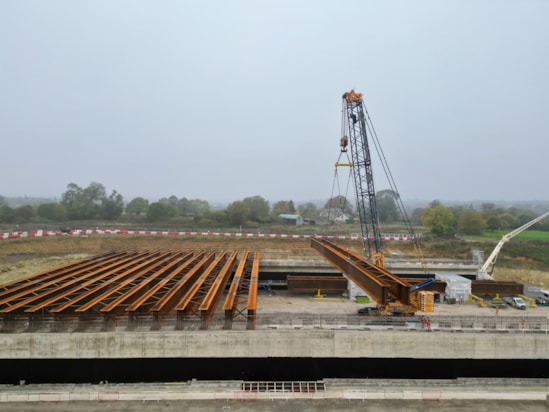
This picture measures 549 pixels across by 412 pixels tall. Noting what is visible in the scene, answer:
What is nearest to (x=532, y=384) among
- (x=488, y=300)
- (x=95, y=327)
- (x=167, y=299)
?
(x=488, y=300)

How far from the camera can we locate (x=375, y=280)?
22.5 m

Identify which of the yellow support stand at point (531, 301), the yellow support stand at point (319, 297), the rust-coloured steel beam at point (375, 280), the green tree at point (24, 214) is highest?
the green tree at point (24, 214)

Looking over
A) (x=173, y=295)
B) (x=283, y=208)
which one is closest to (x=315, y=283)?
(x=173, y=295)

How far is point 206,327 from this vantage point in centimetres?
1847

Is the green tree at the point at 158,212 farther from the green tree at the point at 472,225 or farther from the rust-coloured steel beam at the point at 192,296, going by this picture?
the green tree at the point at 472,225

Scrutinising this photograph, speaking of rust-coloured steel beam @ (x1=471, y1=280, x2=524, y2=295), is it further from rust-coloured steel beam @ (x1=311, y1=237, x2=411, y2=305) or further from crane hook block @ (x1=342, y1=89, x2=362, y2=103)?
crane hook block @ (x1=342, y1=89, x2=362, y2=103)

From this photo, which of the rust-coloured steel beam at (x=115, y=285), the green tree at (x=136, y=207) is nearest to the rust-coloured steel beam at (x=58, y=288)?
the rust-coloured steel beam at (x=115, y=285)

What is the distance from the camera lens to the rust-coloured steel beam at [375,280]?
21156 millimetres

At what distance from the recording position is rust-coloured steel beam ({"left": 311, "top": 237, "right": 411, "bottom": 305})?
69.4 ft

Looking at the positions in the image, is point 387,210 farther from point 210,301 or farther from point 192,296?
point 210,301

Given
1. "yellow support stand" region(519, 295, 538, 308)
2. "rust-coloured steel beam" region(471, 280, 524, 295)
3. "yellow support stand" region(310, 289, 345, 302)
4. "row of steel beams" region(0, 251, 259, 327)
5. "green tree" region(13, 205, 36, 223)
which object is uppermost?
"green tree" region(13, 205, 36, 223)

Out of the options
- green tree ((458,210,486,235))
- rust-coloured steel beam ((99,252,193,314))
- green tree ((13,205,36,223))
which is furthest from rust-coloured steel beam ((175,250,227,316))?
green tree ((13,205,36,223))

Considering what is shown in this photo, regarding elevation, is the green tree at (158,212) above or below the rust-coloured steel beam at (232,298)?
above

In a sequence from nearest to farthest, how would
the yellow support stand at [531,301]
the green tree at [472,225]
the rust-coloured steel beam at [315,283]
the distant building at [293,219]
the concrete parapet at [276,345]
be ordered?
the concrete parapet at [276,345] < the yellow support stand at [531,301] < the rust-coloured steel beam at [315,283] < the green tree at [472,225] < the distant building at [293,219]
